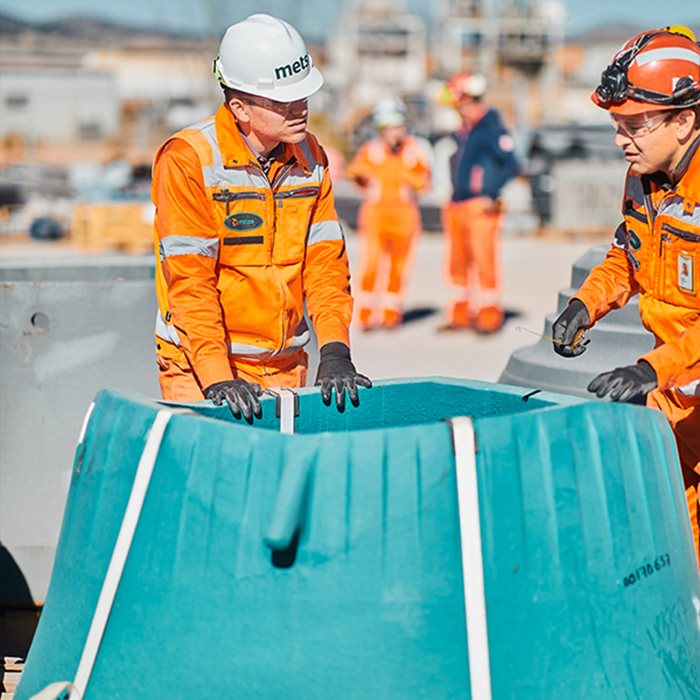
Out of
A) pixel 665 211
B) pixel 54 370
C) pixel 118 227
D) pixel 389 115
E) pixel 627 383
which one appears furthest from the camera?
pixel 118 227

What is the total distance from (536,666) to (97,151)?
50775 mm

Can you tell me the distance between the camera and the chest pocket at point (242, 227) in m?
3.83

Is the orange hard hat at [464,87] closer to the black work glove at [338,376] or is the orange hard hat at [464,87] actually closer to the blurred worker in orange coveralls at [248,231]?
the blurred worker in orange coveralls at [248,231]

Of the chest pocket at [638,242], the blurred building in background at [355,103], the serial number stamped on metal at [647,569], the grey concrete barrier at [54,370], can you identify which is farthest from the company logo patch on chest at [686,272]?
the blurred building in background at [355,103]

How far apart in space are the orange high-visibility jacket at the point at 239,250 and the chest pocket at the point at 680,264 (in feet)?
3.11

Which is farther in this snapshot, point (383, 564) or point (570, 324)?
point (570, 324)

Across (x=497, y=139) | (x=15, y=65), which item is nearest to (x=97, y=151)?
(x=15, y=65)

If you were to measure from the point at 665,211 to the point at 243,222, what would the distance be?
1.19m

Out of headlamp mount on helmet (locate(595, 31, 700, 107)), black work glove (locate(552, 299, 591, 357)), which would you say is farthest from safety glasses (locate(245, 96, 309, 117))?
black work glove (locate(552, 299, 591, 357))

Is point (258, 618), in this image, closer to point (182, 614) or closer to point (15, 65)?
point (182, 614)

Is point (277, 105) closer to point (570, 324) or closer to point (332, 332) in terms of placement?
point (332, 332)

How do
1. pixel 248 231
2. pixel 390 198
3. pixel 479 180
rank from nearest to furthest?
pixel 248 231 < pixel 479 180 < pixel 390 198

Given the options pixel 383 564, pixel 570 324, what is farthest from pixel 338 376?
pixel 383 564

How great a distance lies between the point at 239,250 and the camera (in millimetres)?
3889
